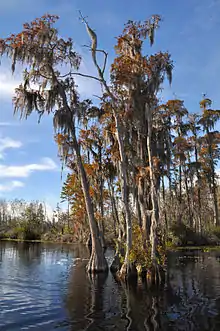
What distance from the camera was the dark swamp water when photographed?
7.38m

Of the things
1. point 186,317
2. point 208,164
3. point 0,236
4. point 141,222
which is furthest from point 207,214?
point 186,317

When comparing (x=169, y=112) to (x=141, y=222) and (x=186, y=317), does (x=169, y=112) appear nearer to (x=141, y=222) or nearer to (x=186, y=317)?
(x=141, y=222)

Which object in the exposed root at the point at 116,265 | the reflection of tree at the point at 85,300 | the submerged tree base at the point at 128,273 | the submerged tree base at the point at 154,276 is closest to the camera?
the reflection of tree at the point at 85,300

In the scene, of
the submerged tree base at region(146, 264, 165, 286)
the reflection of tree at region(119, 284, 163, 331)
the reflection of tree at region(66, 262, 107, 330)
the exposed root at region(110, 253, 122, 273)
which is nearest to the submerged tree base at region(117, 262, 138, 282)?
the reflection of tree at region(119, 284, 163, 331)

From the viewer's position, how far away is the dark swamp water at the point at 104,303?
7.38 m

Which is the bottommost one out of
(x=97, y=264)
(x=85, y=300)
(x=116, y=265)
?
(x=85, y=300)

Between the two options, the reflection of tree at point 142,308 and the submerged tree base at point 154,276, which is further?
the submerged tree base at point 154,276

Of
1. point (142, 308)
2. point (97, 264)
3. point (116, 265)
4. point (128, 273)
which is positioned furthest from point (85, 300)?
point (116, 265)

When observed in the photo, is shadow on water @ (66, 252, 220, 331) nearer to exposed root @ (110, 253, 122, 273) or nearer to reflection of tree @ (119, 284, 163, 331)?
reflection of tree @ (119, 284, 163, 331)

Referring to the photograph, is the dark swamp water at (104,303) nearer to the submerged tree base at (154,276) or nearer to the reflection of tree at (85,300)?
the reflection of tree at (85,300)

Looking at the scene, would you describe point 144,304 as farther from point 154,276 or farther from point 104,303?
point 154,276

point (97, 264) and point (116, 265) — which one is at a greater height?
point (97, 264)

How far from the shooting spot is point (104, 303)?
9406 millimetres

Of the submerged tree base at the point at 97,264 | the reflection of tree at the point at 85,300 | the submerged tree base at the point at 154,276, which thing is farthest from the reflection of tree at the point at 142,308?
the submerged tree base at the point at 97,264
